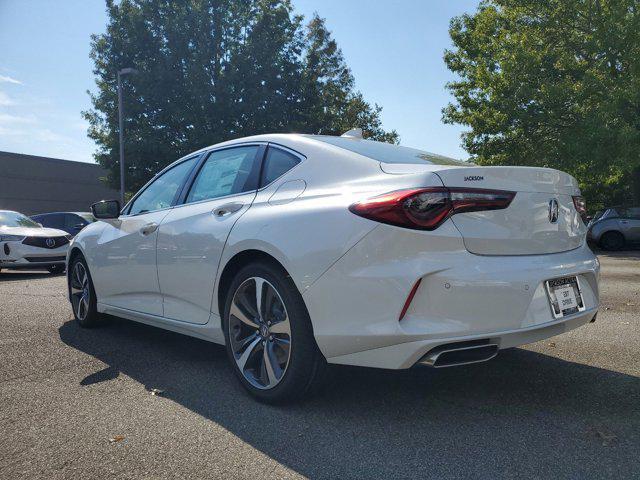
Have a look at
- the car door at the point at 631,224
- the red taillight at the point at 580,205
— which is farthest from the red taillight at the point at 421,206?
the car door at the point at 631,224

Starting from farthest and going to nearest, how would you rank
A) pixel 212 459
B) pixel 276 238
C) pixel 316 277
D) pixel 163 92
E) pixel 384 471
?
pixel 163 92
pixel 276 238
pixel 316 277
pixel 212 459
pixel 384 471

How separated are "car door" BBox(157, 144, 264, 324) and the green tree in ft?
→ 55.7

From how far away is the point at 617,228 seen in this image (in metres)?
17.0

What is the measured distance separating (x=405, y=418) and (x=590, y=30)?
2097 centimetres

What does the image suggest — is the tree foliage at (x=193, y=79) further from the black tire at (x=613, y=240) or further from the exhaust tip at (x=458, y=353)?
the exhaust tip at (x=458, y=353)

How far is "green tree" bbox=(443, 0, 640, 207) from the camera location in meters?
18.1

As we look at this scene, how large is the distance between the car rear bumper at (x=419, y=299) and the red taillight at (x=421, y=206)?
0.04m

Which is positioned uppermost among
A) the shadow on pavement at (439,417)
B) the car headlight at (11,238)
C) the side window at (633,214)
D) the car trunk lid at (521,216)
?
the car trunk lid at (521,216)

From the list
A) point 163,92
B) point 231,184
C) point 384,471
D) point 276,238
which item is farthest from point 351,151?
point 163,92

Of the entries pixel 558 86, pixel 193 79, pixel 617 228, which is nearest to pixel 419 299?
pixel 617 228

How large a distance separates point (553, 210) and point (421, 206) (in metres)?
0.89

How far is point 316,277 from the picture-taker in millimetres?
2791

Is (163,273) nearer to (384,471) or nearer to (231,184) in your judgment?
(231,184)

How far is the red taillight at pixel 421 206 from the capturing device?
2.61 m
